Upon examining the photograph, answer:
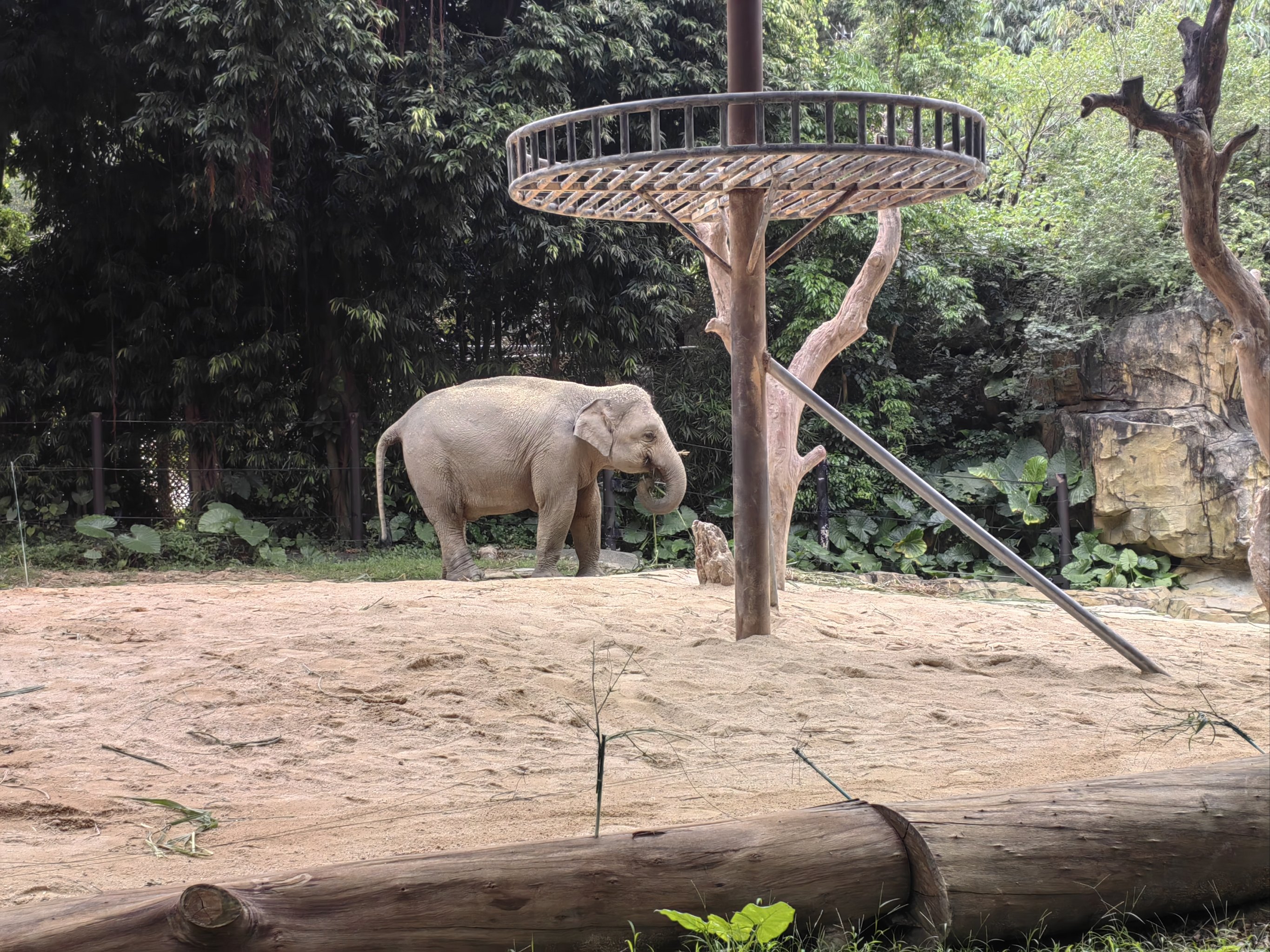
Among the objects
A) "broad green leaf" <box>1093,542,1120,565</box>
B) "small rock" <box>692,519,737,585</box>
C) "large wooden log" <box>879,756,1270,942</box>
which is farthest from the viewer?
"broad green leaf" <box>1093,542,1120,565</box>

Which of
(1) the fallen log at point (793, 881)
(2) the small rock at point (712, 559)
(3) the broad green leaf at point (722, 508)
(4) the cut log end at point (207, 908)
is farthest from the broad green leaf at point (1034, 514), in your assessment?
(4) the cut log end at point (207, 908)

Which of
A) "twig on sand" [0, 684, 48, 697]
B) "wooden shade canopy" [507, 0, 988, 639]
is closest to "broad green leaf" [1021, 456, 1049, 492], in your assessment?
"wooden shade canopy" [507, 0, 988, 639]

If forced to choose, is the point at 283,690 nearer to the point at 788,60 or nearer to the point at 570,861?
the point at 570,861

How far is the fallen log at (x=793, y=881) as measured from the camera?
204 centimetres

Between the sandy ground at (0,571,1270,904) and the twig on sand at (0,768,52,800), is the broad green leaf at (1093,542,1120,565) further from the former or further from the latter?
the twig on sand at (0,768,52,800)

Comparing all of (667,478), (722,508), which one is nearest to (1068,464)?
(722,508)

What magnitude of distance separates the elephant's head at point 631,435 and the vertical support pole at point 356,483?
438 cm

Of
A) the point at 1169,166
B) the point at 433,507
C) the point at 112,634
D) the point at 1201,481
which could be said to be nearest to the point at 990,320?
the point at 1169,166

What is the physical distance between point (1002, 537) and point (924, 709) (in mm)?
11223

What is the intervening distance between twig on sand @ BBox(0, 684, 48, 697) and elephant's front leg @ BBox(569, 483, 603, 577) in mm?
4882

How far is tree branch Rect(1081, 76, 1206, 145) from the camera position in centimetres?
510

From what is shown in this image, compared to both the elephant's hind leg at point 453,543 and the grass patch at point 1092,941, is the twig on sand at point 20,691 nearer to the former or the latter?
the grass patch at point 1092,941

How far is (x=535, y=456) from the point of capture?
28.3ft

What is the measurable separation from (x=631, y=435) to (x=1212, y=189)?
13.7 feet
